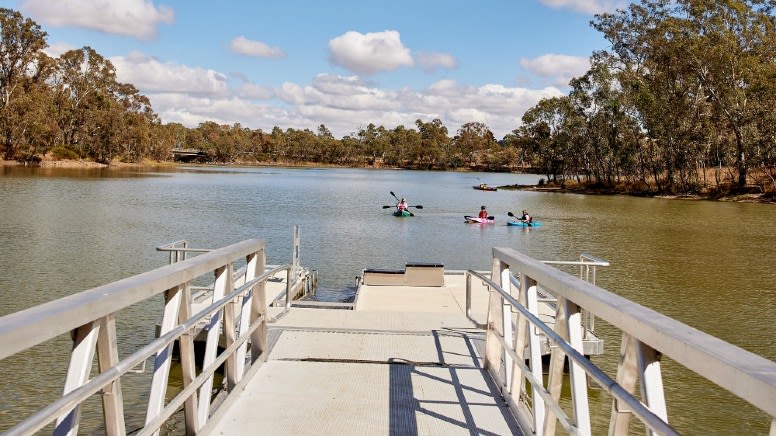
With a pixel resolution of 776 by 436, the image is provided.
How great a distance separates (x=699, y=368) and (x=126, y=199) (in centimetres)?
4517

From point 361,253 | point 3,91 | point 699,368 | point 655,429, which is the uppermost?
point 3,91

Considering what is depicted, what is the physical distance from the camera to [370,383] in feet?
17.9

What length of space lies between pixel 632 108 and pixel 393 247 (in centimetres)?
4898

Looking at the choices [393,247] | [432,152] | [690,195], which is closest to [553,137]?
[690,195]

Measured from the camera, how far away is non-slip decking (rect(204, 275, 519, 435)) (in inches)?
176

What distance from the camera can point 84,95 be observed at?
3809 inches

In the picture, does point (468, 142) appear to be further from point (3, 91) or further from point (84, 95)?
point (3, 91)

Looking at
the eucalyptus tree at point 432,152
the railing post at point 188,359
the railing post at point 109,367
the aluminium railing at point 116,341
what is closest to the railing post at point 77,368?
the aluminium railing at point 116,341

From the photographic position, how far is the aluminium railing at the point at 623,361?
5.62ft

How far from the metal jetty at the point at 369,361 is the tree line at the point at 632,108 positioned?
5158 cm

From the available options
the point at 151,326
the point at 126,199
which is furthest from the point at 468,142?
the point at 151,326

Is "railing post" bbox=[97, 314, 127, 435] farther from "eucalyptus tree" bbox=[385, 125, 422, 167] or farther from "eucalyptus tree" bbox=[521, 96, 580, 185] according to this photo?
"eucalyptus tree" bbox=[385, 125, 422, 167]

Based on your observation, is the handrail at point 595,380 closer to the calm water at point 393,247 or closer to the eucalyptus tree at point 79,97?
the calm water at point 393,247

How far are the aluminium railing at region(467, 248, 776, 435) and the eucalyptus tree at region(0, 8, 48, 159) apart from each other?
87656 millimetres
